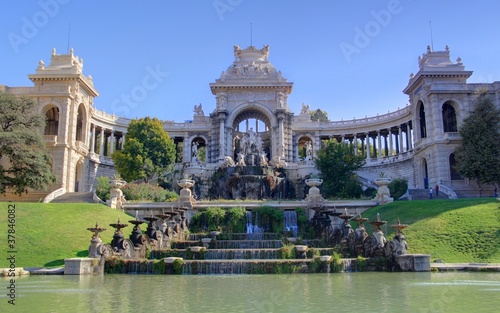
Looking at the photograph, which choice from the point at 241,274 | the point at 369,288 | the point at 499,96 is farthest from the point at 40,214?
the point at 499,96

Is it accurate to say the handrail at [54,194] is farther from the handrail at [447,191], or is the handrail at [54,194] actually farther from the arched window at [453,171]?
the arched window at [453,171]

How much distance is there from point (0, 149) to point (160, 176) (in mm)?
21296

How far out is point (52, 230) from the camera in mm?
Result: 25625

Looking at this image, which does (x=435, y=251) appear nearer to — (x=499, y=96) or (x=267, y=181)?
(x=267, y=181)

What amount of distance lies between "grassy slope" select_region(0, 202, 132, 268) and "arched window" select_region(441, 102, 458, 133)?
4020 centimetres

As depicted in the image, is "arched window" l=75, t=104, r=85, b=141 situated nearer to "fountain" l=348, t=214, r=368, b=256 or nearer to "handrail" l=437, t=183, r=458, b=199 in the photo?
"handrail" l=437, t=183, r=458, b=199

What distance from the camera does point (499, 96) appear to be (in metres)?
50.3

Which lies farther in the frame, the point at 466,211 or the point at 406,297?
the point at 466,211

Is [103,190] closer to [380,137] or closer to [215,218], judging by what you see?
[215,218]

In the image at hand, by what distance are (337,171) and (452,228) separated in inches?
961

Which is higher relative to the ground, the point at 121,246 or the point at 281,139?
the point at 281,139

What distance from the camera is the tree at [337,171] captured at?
48.1 m

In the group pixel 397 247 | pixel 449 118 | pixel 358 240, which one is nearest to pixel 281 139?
pixel 449 118

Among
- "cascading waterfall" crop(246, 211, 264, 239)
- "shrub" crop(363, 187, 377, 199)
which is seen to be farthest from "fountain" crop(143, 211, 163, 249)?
"shrub" crop(363, 187, 377, 199)
